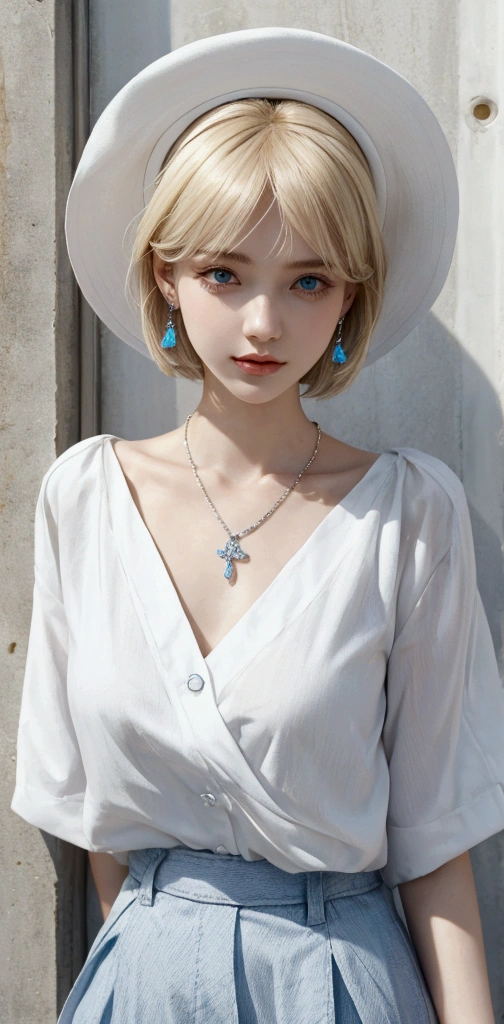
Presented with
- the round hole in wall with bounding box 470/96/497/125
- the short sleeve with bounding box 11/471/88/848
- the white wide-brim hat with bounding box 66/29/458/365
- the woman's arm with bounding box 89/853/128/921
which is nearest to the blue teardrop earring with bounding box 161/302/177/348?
the white wide-brim hat with bounding box 66/29/458/365

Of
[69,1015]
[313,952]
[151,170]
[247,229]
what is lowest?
[69,1015]

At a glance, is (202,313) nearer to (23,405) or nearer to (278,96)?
(278,96)

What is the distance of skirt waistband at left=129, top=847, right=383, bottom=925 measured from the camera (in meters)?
1.39

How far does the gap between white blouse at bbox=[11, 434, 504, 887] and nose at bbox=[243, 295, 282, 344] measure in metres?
0.31

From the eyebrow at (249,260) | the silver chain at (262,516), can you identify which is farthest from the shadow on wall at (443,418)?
the eyebrow at (249,260)

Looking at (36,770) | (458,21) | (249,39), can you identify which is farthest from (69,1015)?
(458,21)

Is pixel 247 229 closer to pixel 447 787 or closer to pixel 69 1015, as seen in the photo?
pixel 447 787

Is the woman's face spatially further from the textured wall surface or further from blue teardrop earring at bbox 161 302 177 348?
the textured wall surface

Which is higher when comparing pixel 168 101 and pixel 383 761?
pixel 168 101

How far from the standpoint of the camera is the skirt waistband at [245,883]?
139 centimetres

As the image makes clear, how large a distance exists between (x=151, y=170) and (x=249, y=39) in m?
0.25

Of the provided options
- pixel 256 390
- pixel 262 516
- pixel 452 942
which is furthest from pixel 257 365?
pixel 452 942

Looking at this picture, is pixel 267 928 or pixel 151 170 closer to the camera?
pixel 267 928

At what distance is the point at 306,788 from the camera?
53.0 inches
